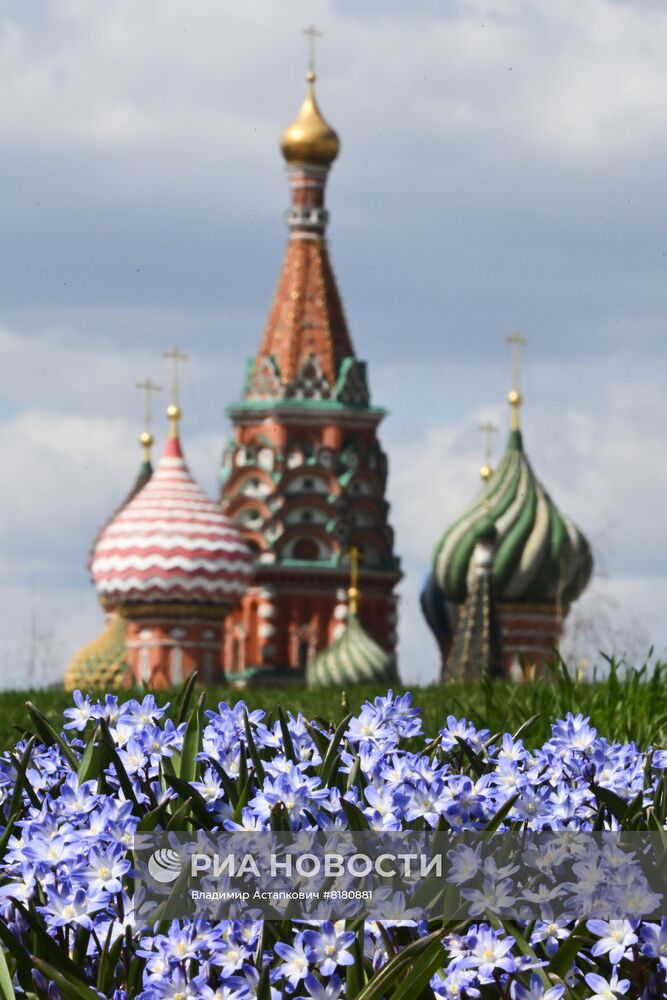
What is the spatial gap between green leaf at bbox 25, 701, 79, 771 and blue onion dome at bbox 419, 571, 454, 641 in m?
51.8

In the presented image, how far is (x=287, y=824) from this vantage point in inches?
152

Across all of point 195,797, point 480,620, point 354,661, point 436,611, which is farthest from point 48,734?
point 436,611

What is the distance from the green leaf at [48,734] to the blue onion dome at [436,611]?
170 ft

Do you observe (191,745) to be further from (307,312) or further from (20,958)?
(307,312)

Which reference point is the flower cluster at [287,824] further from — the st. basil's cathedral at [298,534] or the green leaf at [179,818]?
the st. basil's cathedral at [298,534]

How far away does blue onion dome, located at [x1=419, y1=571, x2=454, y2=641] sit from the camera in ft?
186

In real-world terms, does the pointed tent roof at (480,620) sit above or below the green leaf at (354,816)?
above

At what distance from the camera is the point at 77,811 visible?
12.8 feet

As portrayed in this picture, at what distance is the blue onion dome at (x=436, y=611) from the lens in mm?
56562

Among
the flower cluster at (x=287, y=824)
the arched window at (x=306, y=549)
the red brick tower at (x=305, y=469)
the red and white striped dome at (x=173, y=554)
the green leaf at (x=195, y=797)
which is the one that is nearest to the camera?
the flower cluster at (x=287, y=824)

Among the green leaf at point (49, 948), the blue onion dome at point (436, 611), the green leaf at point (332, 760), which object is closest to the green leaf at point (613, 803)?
the green leaf at point (332, 760)

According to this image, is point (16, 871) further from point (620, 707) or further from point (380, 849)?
point (620, 707)

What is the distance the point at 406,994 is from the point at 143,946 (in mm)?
423

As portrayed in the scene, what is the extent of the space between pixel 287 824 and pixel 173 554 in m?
46.4
